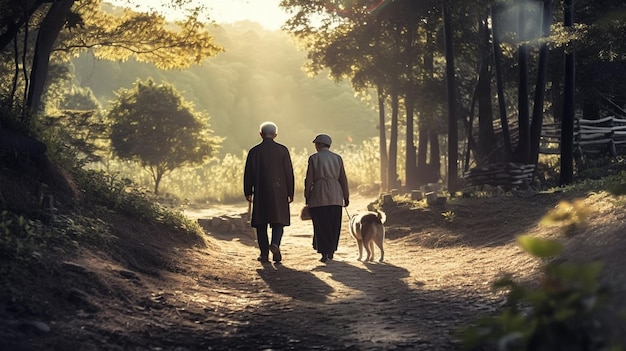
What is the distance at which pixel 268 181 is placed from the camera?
35.3ft

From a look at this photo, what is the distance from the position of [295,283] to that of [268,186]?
2.33 meters

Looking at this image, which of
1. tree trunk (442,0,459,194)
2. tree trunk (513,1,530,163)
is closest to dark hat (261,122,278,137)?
tree trunk (442,0,459,194)

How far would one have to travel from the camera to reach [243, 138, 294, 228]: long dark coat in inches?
420

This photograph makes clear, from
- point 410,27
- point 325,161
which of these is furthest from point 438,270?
point 410,27

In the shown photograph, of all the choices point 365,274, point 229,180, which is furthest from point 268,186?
point 229,180

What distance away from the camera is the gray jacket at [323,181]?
1104cm

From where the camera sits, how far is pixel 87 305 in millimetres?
6023

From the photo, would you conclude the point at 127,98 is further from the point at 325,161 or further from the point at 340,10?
the point at 325,161

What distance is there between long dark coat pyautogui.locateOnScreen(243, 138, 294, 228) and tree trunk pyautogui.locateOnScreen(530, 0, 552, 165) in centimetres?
916

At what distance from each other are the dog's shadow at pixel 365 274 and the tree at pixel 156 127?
18433 millimetres

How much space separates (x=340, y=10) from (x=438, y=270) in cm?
1542

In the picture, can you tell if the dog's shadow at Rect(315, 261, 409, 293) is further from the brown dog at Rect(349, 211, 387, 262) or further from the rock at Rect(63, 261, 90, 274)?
the rock at Rect(63, 261, 90, 274)

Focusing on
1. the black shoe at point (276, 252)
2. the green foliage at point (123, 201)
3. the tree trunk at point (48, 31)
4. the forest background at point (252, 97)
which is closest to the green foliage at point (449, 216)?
the black shoe at point (276, 252)

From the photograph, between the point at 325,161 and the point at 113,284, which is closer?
the point at 113,284
